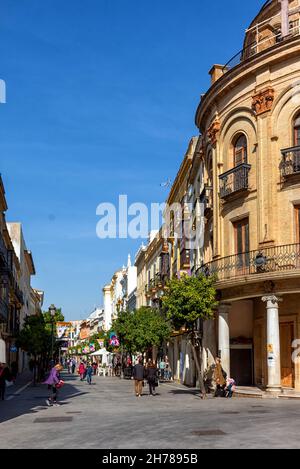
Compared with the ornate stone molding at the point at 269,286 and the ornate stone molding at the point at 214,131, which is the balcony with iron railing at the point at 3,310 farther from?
the ornate stone molding at the point at 269,286

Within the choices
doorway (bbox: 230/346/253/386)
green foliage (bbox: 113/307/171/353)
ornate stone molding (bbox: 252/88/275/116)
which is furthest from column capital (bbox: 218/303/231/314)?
green foliage (bbox: 113/307/171/353)

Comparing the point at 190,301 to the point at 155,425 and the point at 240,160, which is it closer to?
the point at 240,160

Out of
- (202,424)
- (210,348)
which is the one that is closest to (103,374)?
(210,348)

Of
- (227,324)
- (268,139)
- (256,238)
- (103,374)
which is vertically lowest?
(103,374)

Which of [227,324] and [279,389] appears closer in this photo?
[279,389]

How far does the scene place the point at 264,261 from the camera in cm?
2542

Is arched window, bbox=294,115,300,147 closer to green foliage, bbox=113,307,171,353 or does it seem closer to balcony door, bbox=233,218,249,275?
balcony door, bbox=233,218,249,275

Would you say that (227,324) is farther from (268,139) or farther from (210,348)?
(268,139)

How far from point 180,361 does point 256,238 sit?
19621mm

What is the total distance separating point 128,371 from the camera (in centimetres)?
5294

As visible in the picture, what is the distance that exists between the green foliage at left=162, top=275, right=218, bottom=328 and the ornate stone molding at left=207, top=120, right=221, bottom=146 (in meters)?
6.97

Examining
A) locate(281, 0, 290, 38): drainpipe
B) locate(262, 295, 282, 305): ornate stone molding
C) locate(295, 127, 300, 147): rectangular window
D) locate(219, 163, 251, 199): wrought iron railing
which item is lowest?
locate(262, 295, 282, 305): ornate stone molding

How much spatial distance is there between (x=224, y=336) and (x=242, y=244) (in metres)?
4.06

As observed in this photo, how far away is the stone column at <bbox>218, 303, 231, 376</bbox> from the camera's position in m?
27.6
